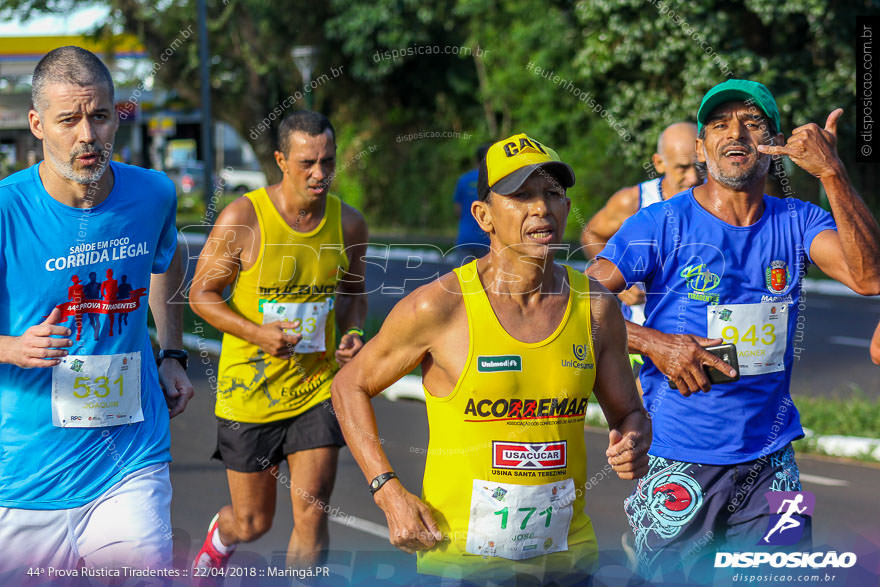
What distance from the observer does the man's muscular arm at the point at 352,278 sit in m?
5.45

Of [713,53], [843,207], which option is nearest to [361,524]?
[843,207]

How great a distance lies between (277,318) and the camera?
17.0 ft

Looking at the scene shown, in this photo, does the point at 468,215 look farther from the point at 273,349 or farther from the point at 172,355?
the point at 172,355

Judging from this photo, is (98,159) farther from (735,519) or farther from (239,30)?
(239,30)

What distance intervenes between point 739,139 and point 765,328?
0.72 m

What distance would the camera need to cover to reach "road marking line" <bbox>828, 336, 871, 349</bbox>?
12.8 m

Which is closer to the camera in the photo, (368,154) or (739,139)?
(739,139)

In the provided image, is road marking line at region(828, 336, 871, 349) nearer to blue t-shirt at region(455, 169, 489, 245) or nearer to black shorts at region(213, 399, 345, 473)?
blue t-shirt at region(455, 169, 489, 245)

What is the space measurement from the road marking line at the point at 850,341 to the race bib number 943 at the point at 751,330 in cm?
945

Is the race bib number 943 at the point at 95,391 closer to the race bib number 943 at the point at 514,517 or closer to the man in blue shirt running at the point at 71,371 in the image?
the man in blue shirt running at the point at 71,371

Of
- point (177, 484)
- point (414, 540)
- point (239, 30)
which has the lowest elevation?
point (177, 484)

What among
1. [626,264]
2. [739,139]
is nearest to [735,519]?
[626,264]

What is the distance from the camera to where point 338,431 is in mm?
5160

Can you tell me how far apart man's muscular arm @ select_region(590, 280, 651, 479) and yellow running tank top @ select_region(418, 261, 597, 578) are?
4.1 inches
